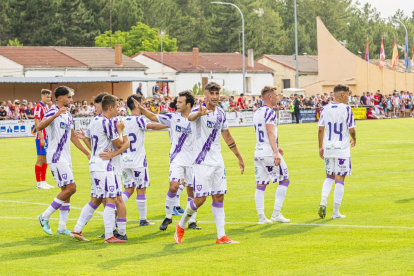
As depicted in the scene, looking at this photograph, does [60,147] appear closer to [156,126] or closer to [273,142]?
[156,126]

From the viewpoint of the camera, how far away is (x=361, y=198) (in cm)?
1452

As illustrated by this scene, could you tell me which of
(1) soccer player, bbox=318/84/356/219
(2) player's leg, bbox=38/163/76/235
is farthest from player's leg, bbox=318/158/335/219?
(2) player's leg, bbox=38/163/76/235

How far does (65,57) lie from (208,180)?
5892cm

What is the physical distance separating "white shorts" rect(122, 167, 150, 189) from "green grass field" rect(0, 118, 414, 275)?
73 cm

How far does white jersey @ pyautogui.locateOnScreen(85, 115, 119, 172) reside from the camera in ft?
34.1

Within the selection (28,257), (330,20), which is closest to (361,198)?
(28,257)

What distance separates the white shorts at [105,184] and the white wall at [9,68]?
174 ft

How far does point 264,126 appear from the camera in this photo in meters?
11.9

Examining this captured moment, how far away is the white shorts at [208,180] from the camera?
10.2 meters

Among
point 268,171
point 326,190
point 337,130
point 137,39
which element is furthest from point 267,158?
point 137,39

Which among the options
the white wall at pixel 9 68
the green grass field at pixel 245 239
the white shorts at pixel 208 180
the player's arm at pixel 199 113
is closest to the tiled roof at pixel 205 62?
the white wall at pixel 9 68

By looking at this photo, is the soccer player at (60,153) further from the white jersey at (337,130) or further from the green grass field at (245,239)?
the white jersey at (337,130)

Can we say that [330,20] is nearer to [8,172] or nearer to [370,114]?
[370,114]

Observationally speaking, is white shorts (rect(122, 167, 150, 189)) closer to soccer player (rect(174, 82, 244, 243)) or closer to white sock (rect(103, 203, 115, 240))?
white sock (rect(103, 203, 115, 240))
